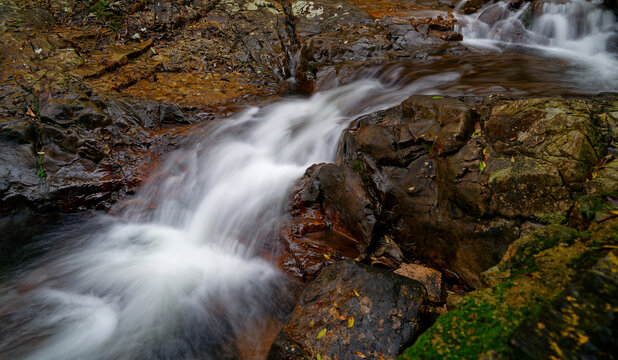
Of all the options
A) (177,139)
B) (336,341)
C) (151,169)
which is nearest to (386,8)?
(177,139)

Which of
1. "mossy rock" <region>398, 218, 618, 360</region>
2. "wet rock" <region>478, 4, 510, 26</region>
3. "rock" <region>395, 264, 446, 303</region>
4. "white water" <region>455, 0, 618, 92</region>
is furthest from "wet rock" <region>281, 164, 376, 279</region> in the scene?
"wet rock" <region>478, 4, 510, 26</region>

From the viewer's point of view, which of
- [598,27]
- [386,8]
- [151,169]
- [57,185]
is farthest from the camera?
[386,8]

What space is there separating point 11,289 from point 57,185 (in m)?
1.93

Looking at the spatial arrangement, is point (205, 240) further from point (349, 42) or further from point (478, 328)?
point (349, 42)

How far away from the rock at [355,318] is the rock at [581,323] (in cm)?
146

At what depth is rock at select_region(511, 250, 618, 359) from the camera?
1.23m

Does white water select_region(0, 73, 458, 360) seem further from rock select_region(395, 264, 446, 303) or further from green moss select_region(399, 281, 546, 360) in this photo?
green moss select_region(399, 281, 546, 360)

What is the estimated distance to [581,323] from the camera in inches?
50.9

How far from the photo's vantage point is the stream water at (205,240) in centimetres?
352

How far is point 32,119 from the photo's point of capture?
17.9 feet

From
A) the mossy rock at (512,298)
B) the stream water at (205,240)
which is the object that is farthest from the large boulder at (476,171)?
the stream water at (205,240)

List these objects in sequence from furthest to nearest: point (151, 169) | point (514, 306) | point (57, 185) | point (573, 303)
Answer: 1. point (151, 169)
2. point (57, 185)
3. point (514, 306)
4. point (573, 303)

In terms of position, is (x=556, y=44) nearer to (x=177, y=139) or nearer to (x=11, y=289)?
(x=177, y=139)

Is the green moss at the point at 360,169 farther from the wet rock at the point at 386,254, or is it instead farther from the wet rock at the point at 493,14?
the wet rock at the point at 493,14
